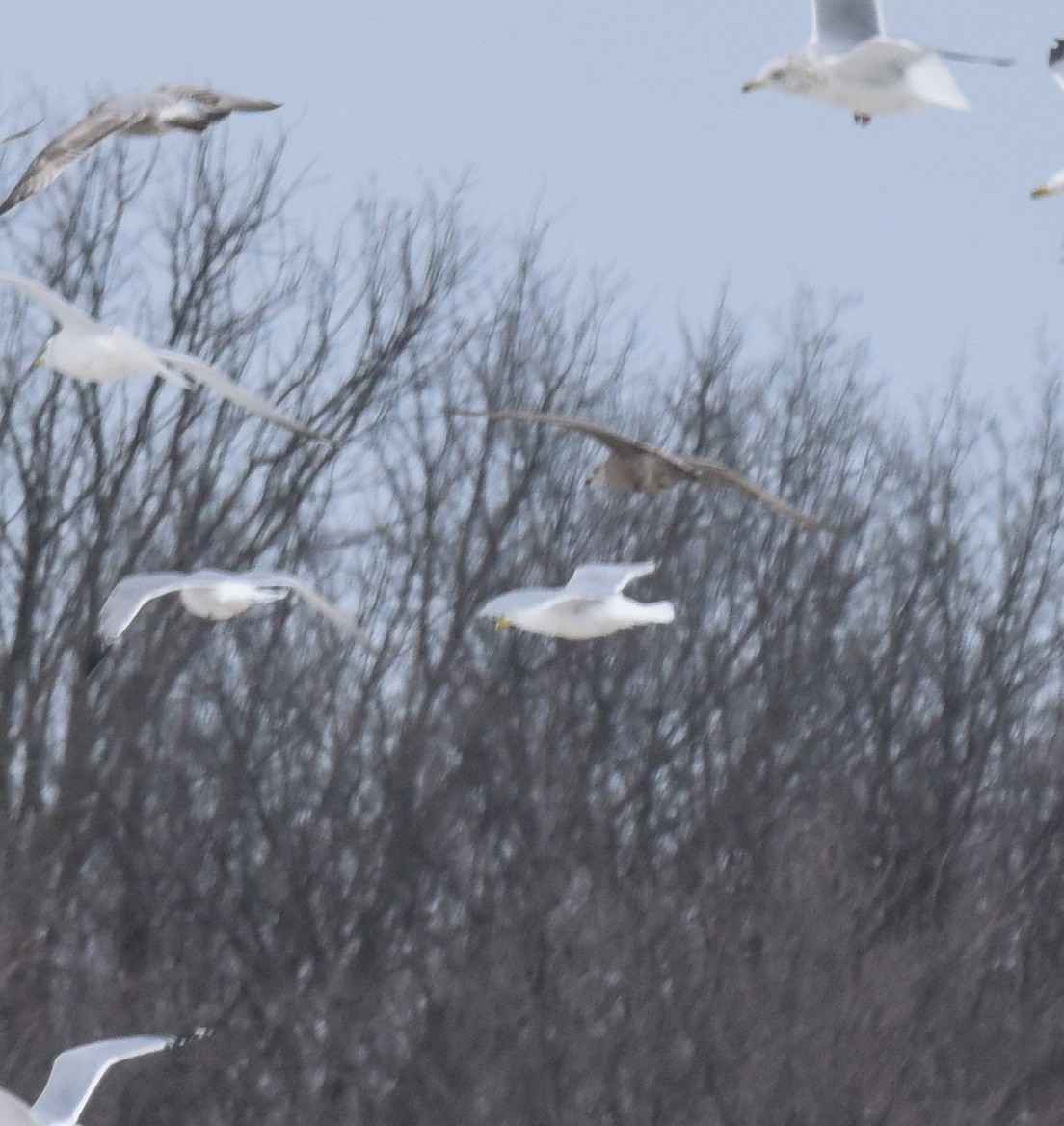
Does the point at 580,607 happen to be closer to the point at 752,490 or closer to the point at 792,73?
the point at 752,490

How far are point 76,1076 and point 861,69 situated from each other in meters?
5.18

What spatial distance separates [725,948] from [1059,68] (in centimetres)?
1397

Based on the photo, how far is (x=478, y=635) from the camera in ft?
92.0

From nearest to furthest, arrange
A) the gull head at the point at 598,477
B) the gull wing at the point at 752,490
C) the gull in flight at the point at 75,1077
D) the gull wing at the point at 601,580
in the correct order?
the gull wing at the point at 752,490
the gull in flight at the point at 75,1077
the gull wing at the point at 601,580
the gull head at the point at 598,477

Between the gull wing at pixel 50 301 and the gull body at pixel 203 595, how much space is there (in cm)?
116

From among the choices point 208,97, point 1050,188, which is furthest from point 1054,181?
point 208,97

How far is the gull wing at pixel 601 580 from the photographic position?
11.4m

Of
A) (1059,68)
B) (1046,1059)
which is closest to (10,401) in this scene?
(1046,1059)

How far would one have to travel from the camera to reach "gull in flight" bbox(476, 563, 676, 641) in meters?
11.5

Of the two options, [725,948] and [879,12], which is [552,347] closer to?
[725,948]

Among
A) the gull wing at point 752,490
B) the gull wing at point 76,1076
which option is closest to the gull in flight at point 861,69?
the gull wing at point 752,490

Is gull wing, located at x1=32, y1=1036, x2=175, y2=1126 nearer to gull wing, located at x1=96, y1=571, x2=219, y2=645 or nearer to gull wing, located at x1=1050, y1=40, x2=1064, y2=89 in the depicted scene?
gull wing, located at x1=96, y1=571, x2=219, y2=645

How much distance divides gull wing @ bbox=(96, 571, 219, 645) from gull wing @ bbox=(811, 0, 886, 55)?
11.8 feet

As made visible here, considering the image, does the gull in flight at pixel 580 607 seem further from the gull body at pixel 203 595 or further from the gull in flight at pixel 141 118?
the gull in flight at pixel 141 118
